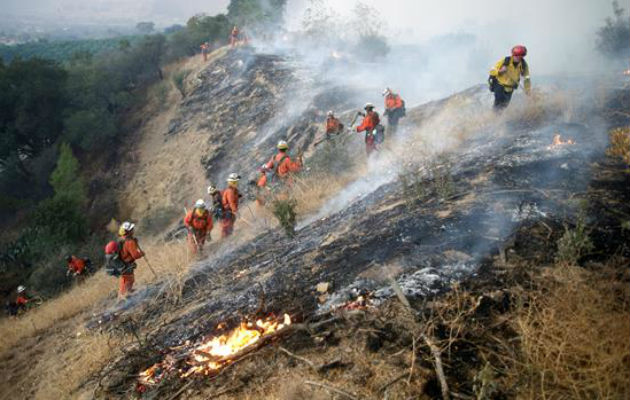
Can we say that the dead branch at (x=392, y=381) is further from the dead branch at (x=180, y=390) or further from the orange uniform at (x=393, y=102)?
the orange uniform at (x=393, y=102)

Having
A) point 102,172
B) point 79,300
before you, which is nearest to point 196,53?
point 102,172

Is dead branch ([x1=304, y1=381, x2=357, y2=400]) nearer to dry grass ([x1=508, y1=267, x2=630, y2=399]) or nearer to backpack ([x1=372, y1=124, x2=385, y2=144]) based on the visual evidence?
dry grass ([x1=508, y1=267, x2=630, y2=399])

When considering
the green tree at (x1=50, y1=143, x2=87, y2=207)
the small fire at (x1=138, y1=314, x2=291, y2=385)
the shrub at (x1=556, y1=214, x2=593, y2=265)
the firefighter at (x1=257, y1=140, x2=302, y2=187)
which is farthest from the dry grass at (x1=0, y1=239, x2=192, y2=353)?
the green tree at (x1=50, y1=143, x2=87, y2=207)

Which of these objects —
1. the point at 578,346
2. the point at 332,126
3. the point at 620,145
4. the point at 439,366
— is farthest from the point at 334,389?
the point at 332,126

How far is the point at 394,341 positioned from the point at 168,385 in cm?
213

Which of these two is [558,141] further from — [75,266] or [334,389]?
[75,266]

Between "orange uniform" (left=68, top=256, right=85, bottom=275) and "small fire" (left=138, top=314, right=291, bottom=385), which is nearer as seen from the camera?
"small fire" (left=138, top=314, right=291, bottom=385)

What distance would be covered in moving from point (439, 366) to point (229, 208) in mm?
6734

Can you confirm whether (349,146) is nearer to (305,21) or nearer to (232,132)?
(232,132)

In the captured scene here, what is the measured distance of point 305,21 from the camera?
28.0 m

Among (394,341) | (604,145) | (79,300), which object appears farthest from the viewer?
(79,300)

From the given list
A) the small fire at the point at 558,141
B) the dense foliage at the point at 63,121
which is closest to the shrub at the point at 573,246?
the small fire at the point at 558,141

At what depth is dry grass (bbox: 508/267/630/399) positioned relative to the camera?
7.82 ft

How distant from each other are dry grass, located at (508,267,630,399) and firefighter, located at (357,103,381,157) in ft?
23.7
